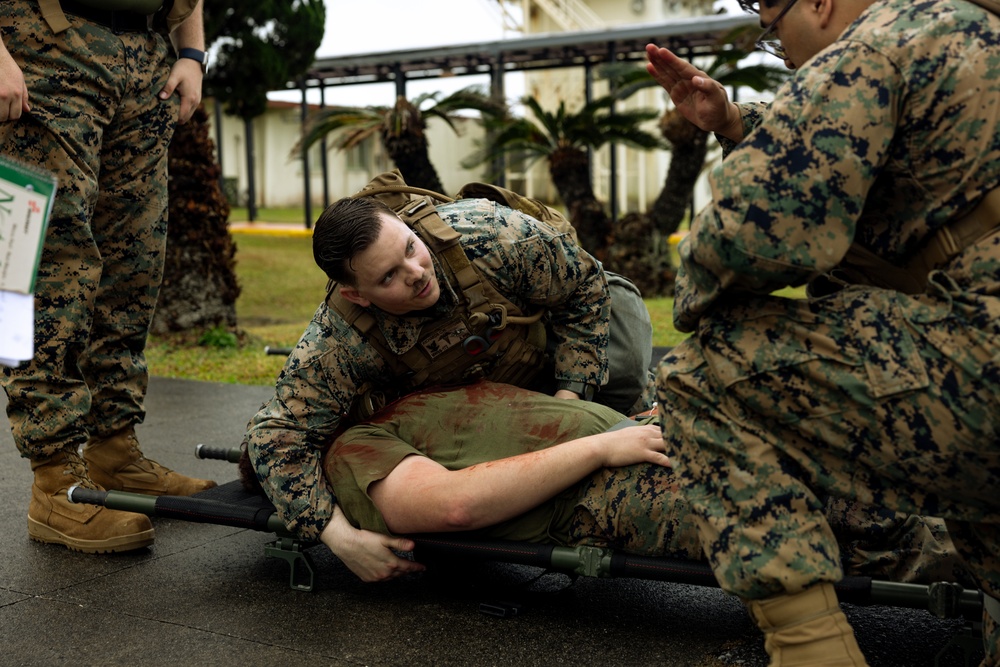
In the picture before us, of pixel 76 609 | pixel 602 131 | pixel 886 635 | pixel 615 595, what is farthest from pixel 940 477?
pixel 602 131

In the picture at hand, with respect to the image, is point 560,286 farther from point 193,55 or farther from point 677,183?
point 677,183

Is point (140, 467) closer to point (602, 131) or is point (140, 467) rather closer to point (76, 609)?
point (76, 609)

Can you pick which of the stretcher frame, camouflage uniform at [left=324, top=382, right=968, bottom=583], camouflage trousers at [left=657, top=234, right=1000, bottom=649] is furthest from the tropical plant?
camouflage trousers at [left=657, top=234, right=1000, bottom=649]

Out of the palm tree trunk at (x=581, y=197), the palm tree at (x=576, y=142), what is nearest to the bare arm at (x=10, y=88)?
the palm tree at (x=576, y=142)

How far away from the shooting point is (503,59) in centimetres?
1481

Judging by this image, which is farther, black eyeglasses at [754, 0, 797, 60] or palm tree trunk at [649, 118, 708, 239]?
palm tree trunk at [649, 118, 708, 239]

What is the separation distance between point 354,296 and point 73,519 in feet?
3.77

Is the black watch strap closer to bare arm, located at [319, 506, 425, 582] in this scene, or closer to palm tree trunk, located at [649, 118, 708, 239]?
bare arm, located at [319, 506, 425, 582]

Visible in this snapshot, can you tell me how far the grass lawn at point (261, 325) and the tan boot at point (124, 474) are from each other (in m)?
1.72

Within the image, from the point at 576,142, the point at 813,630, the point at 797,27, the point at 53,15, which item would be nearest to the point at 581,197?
the point at 576,142

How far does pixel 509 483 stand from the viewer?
259cm

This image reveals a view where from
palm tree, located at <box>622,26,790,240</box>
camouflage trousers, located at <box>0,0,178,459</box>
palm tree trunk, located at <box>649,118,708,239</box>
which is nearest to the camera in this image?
camouflage trousers, located at <box>0,0,178,459</box>

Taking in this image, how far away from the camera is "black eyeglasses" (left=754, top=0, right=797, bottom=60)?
1959mm

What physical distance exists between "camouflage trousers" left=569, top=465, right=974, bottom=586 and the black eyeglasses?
0.94m
